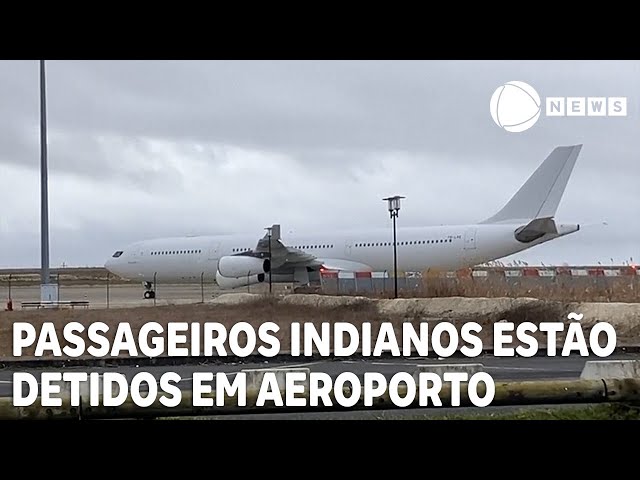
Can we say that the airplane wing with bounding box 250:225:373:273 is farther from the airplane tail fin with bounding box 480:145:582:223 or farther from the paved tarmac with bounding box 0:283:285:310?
the airplane tail fin with bounding box 480:145:582:223

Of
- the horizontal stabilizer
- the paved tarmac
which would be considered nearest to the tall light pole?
the paved tarmac

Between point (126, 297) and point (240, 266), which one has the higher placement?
point (240, 266)

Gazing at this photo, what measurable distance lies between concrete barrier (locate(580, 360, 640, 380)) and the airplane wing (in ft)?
83.4

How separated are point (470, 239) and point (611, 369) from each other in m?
25.2

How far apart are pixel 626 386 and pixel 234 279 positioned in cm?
2620

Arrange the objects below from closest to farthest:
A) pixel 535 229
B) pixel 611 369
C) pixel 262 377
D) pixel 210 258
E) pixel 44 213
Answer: pixel 262 377
pixel 611 369
pixel 44 213
pixel 535 229
pixel 210 258

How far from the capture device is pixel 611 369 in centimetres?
535

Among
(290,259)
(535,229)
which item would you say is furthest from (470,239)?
(290,259)

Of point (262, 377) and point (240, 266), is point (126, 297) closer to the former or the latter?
point (240, 266)

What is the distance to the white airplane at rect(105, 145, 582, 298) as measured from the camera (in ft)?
98.5
